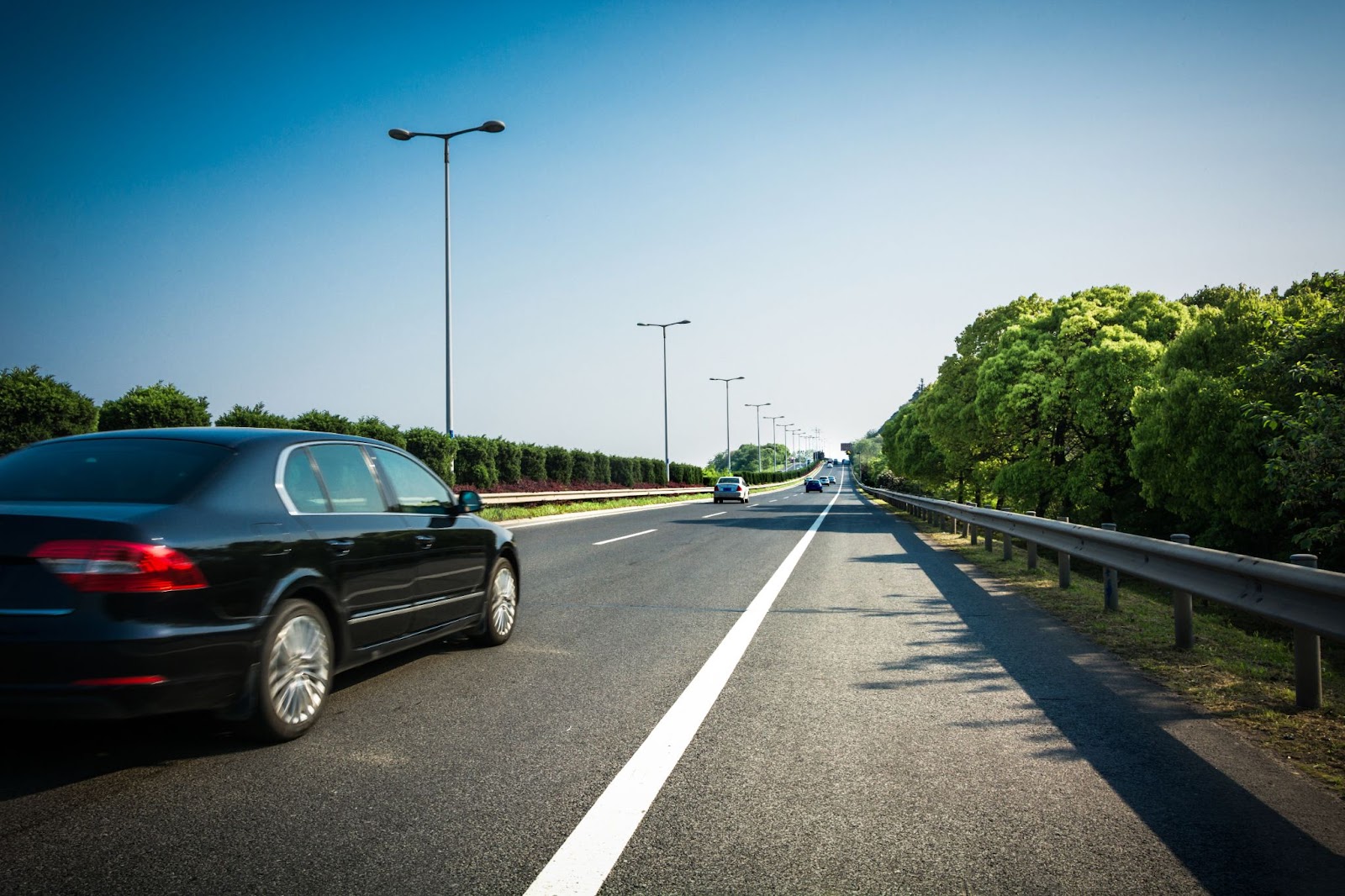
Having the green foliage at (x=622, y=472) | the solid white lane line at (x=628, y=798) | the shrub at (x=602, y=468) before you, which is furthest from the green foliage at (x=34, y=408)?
the green foliage at (x=622, y=472)

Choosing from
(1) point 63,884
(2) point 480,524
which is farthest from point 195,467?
(2) point 480,524

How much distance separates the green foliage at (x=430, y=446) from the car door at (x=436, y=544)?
22.7 metres

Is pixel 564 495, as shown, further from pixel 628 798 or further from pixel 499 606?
pixel 628 798

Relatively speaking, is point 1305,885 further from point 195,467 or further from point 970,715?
point 195,467

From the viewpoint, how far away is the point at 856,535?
20438 mm

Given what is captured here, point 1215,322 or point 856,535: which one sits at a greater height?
point 1215,322

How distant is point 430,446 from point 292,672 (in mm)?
25888

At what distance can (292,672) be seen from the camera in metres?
4.51

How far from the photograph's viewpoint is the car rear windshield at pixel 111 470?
426 cm

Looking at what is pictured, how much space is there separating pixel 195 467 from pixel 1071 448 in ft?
98.2

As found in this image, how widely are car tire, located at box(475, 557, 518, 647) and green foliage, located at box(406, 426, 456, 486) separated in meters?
22.1

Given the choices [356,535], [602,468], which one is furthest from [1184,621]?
[602,468]

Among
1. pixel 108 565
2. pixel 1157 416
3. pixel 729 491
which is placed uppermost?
pixel 1157 416

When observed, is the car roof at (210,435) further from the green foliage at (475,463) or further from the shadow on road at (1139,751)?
the green foliage at (475,463)
